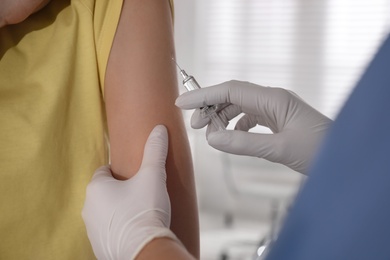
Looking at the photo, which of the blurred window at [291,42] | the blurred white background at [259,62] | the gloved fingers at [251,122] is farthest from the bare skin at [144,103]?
the blurred window at [291,42]

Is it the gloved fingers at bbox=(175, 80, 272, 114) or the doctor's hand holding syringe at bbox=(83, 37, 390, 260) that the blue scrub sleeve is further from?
the gloved fingers at bbox=(175, 80, 272, 114)

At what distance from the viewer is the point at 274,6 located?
5.32 meters

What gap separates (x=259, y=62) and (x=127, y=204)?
4.41 m

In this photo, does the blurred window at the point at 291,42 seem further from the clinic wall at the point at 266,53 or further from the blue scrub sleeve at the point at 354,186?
the blue scrub sleeve at the point at 354,186

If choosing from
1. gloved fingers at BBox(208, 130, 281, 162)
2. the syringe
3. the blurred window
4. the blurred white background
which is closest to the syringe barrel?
the syringe

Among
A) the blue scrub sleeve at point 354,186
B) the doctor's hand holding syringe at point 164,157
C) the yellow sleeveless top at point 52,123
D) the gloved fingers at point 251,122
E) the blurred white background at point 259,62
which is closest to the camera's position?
the blue scrub sleeve at point 354,186

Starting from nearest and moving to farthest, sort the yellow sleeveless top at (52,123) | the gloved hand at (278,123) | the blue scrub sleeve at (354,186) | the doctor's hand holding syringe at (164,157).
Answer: the blue scrub sleeve at (354,186) → the doctor's hand holding syringe at (164,157) → the yellow sleeveless top at (52,123) → the gloved hand at (278,123)

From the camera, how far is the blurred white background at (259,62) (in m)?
4.93

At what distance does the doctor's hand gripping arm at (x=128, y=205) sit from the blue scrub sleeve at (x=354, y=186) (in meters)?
0.57

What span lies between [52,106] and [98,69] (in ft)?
0.42

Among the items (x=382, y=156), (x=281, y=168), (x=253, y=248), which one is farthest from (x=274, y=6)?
(x=382, y=156)

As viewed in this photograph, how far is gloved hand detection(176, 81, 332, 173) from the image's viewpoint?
127cm

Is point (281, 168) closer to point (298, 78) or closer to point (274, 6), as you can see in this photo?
point (298, 78)

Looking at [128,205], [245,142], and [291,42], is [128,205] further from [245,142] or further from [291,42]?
[291,42]
